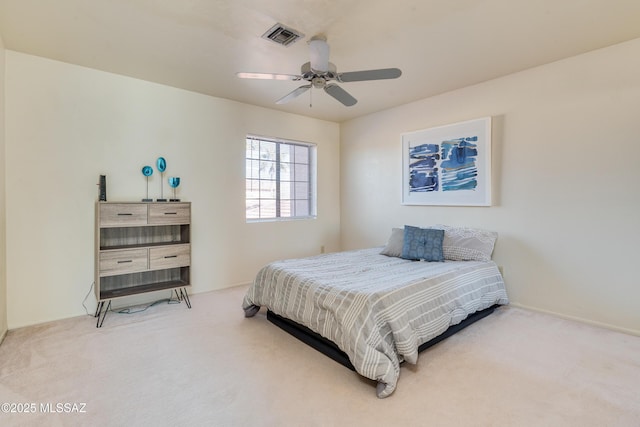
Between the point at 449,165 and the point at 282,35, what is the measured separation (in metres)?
2.60

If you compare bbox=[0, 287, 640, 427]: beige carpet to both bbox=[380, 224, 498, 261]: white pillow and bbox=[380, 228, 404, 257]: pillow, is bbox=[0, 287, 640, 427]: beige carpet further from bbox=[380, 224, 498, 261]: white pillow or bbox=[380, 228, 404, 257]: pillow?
bbox=[380, 228, 404, 257]: pillow

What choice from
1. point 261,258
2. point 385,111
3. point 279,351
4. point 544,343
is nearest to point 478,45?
point 385,111

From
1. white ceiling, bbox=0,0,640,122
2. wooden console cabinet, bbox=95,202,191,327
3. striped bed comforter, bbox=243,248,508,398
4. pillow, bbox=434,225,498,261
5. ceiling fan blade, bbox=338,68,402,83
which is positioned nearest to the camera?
striped bed comforter, bbox=243,248,508,398

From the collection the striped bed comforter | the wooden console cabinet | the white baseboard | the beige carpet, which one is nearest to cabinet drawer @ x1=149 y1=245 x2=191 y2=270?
the wooden console cabinet

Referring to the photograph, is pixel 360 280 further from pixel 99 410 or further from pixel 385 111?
pixel 385 111

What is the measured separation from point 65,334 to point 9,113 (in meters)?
2.13

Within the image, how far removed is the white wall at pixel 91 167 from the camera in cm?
295

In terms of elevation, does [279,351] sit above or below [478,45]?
below

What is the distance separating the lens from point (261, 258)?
464 cm

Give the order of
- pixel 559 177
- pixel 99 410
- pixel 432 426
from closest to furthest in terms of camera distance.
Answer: pixel 432 426
pixel 99 410
pixel 559 177

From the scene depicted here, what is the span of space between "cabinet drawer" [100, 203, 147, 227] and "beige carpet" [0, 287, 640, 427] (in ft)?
3.28

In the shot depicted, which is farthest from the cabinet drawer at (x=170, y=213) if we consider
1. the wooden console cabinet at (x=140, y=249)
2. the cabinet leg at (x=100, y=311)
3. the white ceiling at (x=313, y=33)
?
the white ceiling at (x=313, y=33)

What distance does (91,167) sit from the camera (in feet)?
10.8

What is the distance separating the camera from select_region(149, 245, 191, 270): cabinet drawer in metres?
3.28
